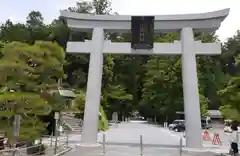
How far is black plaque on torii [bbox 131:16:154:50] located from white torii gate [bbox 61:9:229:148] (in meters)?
0.37

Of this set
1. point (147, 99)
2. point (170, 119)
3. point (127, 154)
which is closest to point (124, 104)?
point (147, 99)

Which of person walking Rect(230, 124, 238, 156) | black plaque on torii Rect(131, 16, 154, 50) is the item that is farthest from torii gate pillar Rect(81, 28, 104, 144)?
person walking Rect(230, 124, 238, 156)

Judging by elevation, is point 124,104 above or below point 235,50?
below

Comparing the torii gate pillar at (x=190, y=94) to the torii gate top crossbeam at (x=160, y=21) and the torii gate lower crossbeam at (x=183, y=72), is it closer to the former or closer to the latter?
the torii gate lower crossbeam at (x=183, y=72)

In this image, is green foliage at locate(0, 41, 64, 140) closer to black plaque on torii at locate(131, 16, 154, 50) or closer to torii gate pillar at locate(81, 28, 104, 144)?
torii gate pillar at locate(81, 28, 104, 144)

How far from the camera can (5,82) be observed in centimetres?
1349

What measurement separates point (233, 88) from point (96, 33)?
365 inches

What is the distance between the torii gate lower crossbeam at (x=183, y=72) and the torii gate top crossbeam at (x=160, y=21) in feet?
1.56

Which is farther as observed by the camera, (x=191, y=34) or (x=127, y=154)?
(x=191, y=34)

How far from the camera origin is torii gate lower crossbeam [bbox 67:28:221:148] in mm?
19016

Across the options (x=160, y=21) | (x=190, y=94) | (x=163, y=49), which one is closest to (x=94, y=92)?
(x=163, y=49)

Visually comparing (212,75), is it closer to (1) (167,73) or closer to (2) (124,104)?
(1) (167,73)

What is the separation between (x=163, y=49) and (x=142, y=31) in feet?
5.56

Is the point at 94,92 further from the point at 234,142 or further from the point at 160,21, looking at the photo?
the point at 234,142
